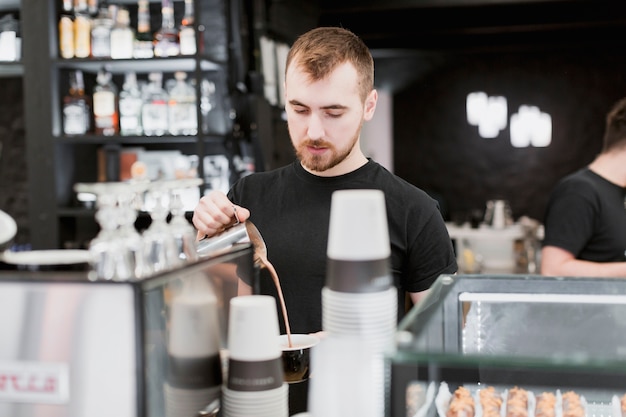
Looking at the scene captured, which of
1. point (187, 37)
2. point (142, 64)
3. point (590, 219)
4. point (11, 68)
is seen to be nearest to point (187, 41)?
point (187, 37)

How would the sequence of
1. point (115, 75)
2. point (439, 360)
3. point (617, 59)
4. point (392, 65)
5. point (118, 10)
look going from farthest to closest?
point (392, 65) → point (617, 59) → point (115, 75) → point (118, 10) → point (439, 360)

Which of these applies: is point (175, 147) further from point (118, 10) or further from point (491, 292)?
point (491, 292)

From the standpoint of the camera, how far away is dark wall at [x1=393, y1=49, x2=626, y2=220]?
8.06 m

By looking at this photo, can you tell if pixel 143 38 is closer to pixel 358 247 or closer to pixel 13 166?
pixel 13 166

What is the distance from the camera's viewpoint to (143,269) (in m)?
1.05

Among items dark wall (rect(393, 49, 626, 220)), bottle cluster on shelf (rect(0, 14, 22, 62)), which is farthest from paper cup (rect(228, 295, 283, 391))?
dark wall (rect(393, 49, 626, 220))

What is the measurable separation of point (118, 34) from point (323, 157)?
99.1 inches

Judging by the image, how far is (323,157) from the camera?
194cm

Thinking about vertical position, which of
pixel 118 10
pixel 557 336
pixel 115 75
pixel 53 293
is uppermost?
pixel 118 10

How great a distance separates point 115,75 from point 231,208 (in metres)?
3.15

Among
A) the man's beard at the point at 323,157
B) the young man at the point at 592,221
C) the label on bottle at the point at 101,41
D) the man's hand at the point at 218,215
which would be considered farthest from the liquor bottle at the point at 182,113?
the man's hand at the point at 218,215

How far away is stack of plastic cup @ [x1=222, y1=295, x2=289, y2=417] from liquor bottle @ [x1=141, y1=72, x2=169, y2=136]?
3110 millimetres

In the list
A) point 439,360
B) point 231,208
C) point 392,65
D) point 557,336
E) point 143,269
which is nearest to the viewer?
point 439,360

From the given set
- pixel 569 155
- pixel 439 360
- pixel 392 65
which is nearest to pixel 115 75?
pixel 439 360
